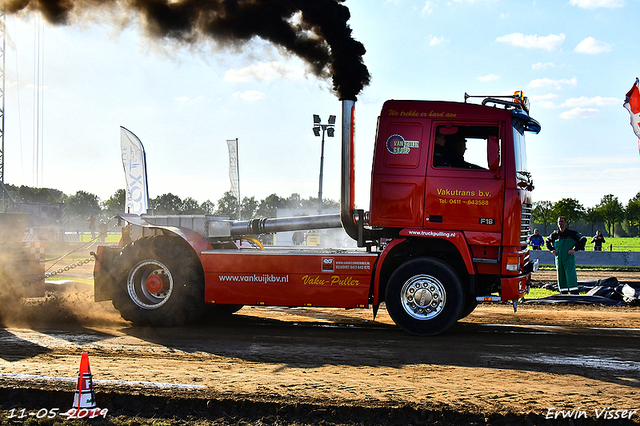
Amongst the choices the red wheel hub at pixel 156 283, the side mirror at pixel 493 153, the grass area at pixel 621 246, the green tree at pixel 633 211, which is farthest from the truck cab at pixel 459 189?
the green tree at pixel 633 211

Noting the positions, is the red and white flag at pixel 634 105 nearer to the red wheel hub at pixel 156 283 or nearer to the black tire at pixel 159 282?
the black tire at pixel 159 282

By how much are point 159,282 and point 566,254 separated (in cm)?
928

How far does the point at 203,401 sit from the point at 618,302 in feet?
32.1

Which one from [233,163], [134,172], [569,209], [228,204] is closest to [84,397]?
[134,172]

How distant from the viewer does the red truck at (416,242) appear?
299 inches

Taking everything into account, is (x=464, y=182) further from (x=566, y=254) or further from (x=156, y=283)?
(x=566, y=254)

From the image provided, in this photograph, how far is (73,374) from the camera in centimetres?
574

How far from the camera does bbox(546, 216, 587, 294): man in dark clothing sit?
12734mm

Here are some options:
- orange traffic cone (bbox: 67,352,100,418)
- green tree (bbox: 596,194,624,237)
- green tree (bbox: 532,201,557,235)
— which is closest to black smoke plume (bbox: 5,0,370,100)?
orange traffic cone (bbox: 67,352,100,418)

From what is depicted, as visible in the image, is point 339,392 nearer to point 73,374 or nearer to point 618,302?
point 73,374

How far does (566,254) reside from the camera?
1279 cm

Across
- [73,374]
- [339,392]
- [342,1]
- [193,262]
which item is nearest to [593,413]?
[339,392]

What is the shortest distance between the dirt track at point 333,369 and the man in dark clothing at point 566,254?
3440 millimetres

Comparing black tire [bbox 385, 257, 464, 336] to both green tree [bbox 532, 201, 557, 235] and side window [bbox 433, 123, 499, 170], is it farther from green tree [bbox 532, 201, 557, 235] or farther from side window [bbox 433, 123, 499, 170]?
green tree [bbox 532, 201, 557, 235]
